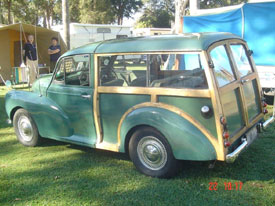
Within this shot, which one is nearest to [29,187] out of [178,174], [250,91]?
[178,174]

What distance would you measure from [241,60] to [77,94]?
2.37 metres

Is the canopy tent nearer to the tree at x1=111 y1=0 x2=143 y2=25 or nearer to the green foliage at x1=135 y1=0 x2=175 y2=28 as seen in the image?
the tree at x1=111 y1=0 x2=143 y2=25

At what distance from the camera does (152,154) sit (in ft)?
12.4

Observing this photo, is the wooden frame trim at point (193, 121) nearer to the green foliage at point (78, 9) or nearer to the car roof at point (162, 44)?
the car roof at point (162, 44)

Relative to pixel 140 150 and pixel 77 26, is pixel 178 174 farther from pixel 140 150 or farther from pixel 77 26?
pixel 77 26

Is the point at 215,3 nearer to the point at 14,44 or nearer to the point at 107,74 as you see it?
A: the point at 14,44

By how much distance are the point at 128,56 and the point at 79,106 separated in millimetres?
1023

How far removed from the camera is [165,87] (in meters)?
3.67

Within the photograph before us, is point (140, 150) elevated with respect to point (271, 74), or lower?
lower

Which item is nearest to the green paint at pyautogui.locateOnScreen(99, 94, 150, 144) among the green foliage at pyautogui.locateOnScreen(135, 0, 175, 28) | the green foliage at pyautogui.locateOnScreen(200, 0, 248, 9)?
the green foliage at pyautogui.locateOnScreen(200, 0, 248, 9)

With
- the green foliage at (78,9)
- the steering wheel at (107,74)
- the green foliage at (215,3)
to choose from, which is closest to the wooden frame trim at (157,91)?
the steering wheel at (107,74)

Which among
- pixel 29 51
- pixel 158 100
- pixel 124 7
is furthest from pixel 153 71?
pixel 124 7

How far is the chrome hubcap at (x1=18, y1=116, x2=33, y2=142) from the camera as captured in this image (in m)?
5.12

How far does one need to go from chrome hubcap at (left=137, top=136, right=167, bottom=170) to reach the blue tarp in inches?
202
